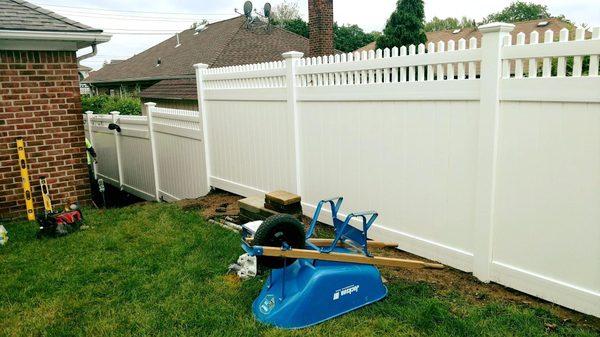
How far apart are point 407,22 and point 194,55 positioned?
9.28m

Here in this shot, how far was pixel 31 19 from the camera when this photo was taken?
7469mm

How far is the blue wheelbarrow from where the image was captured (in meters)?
3.75

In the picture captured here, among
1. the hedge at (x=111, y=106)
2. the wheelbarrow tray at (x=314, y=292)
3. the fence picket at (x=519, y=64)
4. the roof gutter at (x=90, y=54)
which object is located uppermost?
the roof gutter at (x=90, y=54)

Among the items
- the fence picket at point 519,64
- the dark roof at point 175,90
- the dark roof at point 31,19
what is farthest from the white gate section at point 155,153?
the fence picket at point 519,64

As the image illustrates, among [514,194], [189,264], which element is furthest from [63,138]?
[514,194]

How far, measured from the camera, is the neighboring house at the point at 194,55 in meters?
19.5

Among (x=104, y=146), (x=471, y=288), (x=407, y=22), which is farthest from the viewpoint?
(x=407, y=22)

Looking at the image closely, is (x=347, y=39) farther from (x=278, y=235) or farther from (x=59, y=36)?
(x=278, y=235)

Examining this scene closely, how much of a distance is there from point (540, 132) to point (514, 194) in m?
0.57

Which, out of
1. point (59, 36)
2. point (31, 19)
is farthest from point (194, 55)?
point (59, 36)

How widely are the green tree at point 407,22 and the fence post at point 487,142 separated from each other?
15911mm

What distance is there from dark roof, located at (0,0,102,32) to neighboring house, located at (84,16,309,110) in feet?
31.3

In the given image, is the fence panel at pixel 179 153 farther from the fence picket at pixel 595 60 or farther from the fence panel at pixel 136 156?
the fence picket at pixel 595 60

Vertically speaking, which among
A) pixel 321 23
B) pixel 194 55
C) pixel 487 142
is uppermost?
pixel 321 23
